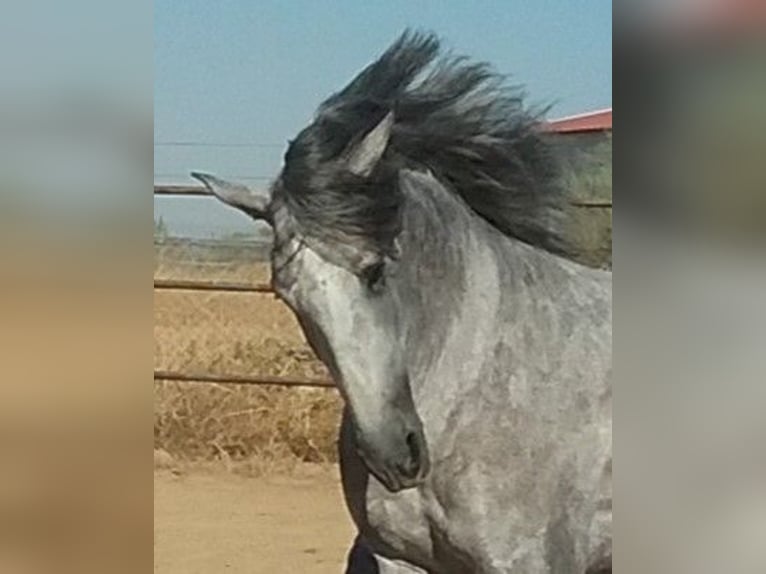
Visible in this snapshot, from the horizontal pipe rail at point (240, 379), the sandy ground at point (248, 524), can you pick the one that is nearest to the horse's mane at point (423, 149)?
the horizontal pipe rail at point (240, 379)

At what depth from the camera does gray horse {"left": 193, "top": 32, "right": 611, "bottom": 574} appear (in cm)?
262

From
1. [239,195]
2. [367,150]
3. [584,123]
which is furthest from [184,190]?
[584,123]

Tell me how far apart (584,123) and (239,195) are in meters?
0.64

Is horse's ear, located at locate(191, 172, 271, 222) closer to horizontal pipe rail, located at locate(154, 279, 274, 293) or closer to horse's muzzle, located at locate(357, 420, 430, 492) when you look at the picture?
horizontal pipe rail, located at locate(154, 279, 274, 293)

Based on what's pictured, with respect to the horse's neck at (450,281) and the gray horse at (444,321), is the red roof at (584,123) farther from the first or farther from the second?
the horse's neck at (450,281)

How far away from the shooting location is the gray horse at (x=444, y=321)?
2621 mm

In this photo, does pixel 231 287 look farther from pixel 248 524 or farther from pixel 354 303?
pixel 248 524

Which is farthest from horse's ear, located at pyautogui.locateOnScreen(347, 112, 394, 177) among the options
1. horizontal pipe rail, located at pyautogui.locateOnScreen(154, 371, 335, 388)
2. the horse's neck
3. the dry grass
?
horizontal pipe rail, located at pyautogui.locateOnScreen(154, 371, 335, 388)

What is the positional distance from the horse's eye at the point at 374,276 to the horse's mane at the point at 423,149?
39 millimetres

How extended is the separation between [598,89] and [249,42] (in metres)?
0.64

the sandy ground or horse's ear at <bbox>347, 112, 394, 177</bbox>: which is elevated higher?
horse's ear at <bbox>347, 112, 394, 177</bbox>
